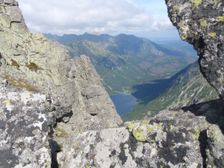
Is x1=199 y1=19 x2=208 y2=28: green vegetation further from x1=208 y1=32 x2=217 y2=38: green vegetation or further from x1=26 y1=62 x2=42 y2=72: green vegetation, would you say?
x1=26 y1=62 x2=42 y2=72: green vegetation

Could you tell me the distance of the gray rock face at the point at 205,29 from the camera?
1194 centimetres

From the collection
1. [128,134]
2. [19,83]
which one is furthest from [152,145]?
[19,83]

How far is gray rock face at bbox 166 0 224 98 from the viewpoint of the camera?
1194cm

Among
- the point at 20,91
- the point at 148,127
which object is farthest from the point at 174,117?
the point at 20,91

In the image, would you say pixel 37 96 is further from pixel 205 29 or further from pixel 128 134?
pixel 205 29

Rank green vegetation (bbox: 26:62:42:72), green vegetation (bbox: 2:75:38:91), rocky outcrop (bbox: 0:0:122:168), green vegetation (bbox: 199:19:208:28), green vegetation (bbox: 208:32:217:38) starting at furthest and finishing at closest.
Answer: green vegetation (bbox: 26:62:42:72), green vegetation (bbox: 199:19:208:28), green vegetation (bbox: 2:75:38:91), green vegetation (bbox: 208:32:217:38), rocky outcrop (bbox: 0:0:122:168)

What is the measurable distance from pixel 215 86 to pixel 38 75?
15145 mm

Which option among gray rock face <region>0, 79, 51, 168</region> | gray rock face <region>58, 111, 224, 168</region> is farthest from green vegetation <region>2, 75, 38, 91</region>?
gray rock face <region>58, 111, 224, 168</region>

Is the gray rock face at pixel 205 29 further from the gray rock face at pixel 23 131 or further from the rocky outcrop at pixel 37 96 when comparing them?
the gray rock face at pixel 23 131

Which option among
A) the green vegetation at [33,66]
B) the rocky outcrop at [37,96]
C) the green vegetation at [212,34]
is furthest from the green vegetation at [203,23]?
the green vegetation at [33,66]

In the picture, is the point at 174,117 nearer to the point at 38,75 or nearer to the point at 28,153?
the point at 28,153

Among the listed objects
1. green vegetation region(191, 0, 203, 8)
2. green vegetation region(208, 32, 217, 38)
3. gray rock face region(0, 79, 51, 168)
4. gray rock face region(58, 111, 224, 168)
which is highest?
green vegetation region(191, 0, 203, 8)

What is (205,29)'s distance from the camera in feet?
41.1

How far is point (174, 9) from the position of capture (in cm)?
1335
